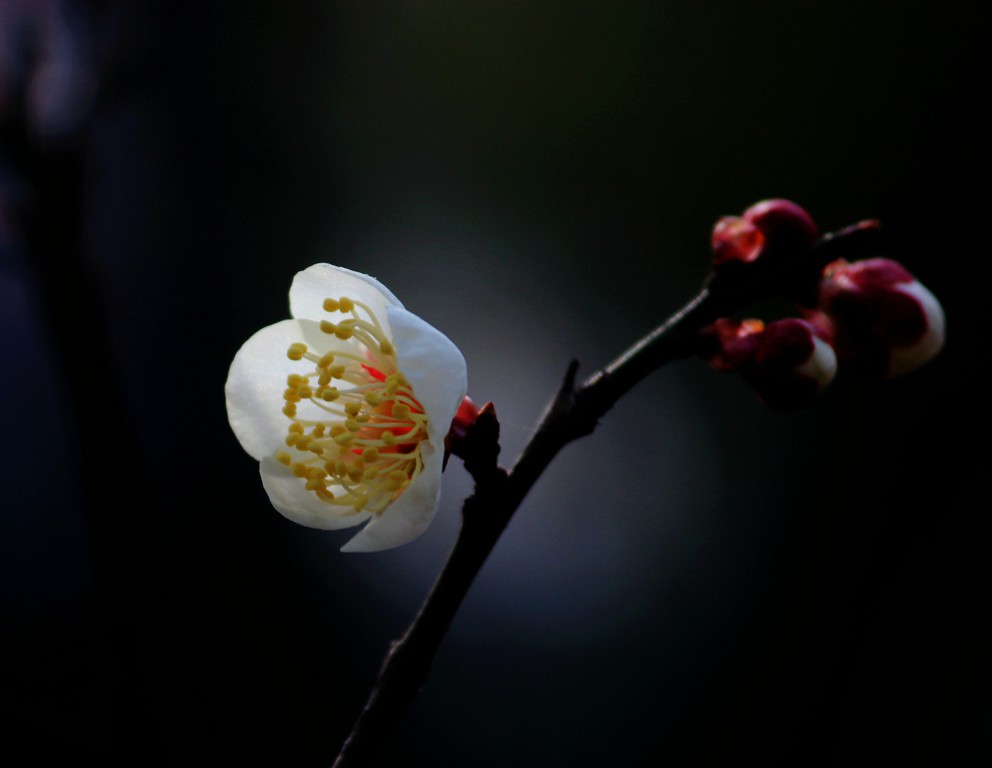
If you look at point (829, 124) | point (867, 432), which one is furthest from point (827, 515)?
point (829, 124)

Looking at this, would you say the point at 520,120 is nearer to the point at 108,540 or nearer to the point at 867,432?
the point at 867,432

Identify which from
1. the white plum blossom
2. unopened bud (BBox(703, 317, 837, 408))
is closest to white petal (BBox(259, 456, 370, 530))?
the white plum blossom

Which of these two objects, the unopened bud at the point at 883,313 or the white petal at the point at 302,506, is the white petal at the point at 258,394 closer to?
the white petal at the point at 302,506

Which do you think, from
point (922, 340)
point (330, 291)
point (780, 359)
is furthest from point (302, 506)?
point (922, 340)

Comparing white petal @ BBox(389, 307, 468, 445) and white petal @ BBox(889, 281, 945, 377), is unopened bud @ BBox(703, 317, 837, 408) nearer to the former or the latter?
white petal @ BBox(889, 281, 945, 377)

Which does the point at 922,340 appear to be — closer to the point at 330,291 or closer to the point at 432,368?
the point at 432,368

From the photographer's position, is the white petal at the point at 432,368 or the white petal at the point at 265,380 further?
the white petal at the point at 265,380

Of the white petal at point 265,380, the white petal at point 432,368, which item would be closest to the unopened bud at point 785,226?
the white petal at point 432,368
